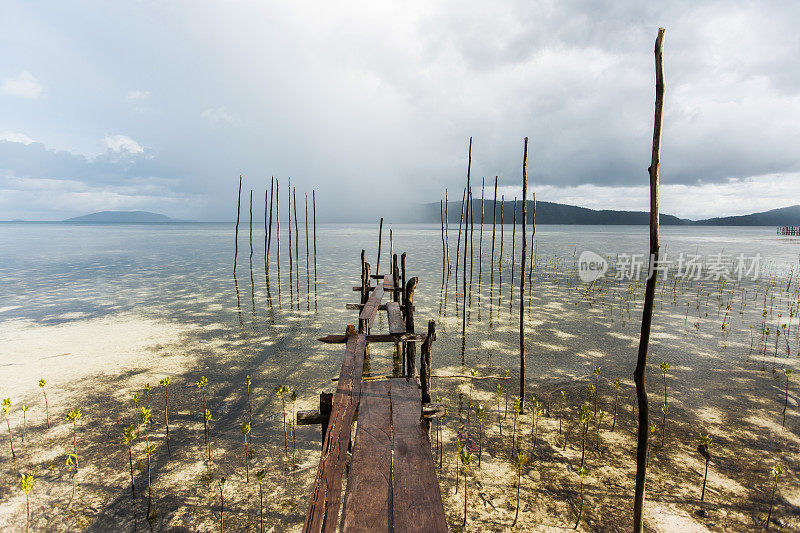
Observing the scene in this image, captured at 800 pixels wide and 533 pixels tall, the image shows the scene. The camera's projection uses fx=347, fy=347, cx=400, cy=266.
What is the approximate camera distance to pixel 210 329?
46.3ft

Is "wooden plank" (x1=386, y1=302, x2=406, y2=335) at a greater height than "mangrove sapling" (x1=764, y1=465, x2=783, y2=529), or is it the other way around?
"wooden plank" (x1=386, y1=302, x2=406, y2=335)

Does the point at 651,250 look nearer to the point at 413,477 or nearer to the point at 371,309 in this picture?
the point at 413,477

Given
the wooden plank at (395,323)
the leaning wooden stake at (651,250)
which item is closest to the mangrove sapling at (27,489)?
the wooden plank at (395,323)

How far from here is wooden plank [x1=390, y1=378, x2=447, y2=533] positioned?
3.06 metres

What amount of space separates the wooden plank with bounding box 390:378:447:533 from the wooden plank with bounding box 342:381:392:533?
9cm

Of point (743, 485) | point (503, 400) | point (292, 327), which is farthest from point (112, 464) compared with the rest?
point (743, 485)

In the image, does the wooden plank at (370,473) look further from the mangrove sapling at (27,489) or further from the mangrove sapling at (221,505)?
the mangrove sapling at (27,489)

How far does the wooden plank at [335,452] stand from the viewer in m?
2.93

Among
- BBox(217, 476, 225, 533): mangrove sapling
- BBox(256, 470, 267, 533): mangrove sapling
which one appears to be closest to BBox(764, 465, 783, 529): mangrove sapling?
BBox(256, 470, 267, 533): mangrove sapling

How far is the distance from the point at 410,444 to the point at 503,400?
501 centimetres

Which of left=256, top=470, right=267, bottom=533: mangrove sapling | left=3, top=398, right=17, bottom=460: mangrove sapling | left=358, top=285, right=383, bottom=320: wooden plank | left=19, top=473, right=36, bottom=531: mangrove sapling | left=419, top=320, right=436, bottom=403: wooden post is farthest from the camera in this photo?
left=358, top=285, right=383, bottom=320: wooden plank

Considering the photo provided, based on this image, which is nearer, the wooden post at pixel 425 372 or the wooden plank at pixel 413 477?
the wooden plank at pixel 413 477

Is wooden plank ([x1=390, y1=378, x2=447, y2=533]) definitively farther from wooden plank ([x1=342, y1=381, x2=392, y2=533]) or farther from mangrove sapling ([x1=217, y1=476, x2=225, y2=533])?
mangrove sapling ([x1=217, y1=476, x2=225, y2=533])

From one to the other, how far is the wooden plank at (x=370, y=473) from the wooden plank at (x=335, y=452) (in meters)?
0.12
